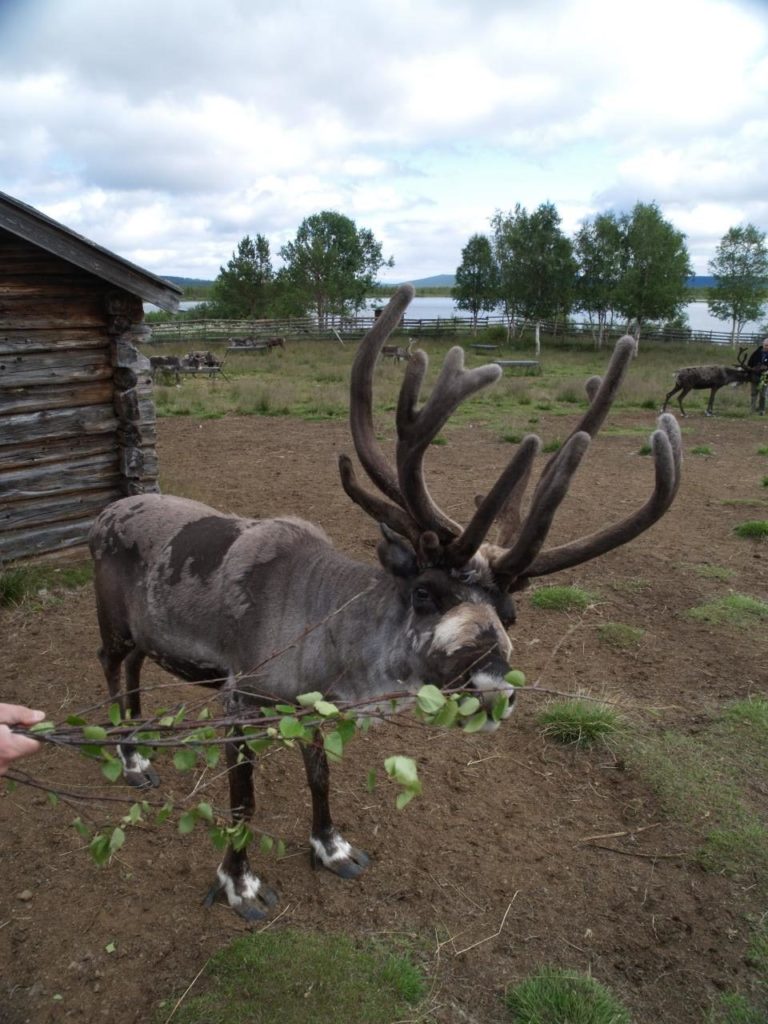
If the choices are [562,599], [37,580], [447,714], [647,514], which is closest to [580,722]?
[562,599]

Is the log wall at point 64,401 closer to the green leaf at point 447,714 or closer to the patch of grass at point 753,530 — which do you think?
the green leaf at point 447,714

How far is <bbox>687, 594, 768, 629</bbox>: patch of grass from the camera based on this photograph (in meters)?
5.75

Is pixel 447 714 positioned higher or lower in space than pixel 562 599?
higher

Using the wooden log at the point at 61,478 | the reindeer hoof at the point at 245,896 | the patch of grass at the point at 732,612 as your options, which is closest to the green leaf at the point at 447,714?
the reindeer hoof at the point at 245,896

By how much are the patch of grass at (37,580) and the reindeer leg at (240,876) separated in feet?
12.6

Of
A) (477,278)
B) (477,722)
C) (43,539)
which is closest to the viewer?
(477,722)

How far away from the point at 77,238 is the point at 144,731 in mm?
5915

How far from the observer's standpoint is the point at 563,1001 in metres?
2.64

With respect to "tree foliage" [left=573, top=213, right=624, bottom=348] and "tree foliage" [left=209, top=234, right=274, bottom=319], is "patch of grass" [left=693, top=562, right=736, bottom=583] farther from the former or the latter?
"tree foliage" [left=209, top=234, right=274, bottom=319]

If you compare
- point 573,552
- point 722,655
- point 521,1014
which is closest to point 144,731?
point 573,552

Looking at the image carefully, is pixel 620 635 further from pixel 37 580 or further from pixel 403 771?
pixel 37 580

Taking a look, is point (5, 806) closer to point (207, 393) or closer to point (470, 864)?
point (470, 864)

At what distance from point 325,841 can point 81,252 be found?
5.55 meters

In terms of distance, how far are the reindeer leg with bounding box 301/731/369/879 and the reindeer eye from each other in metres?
1.01
